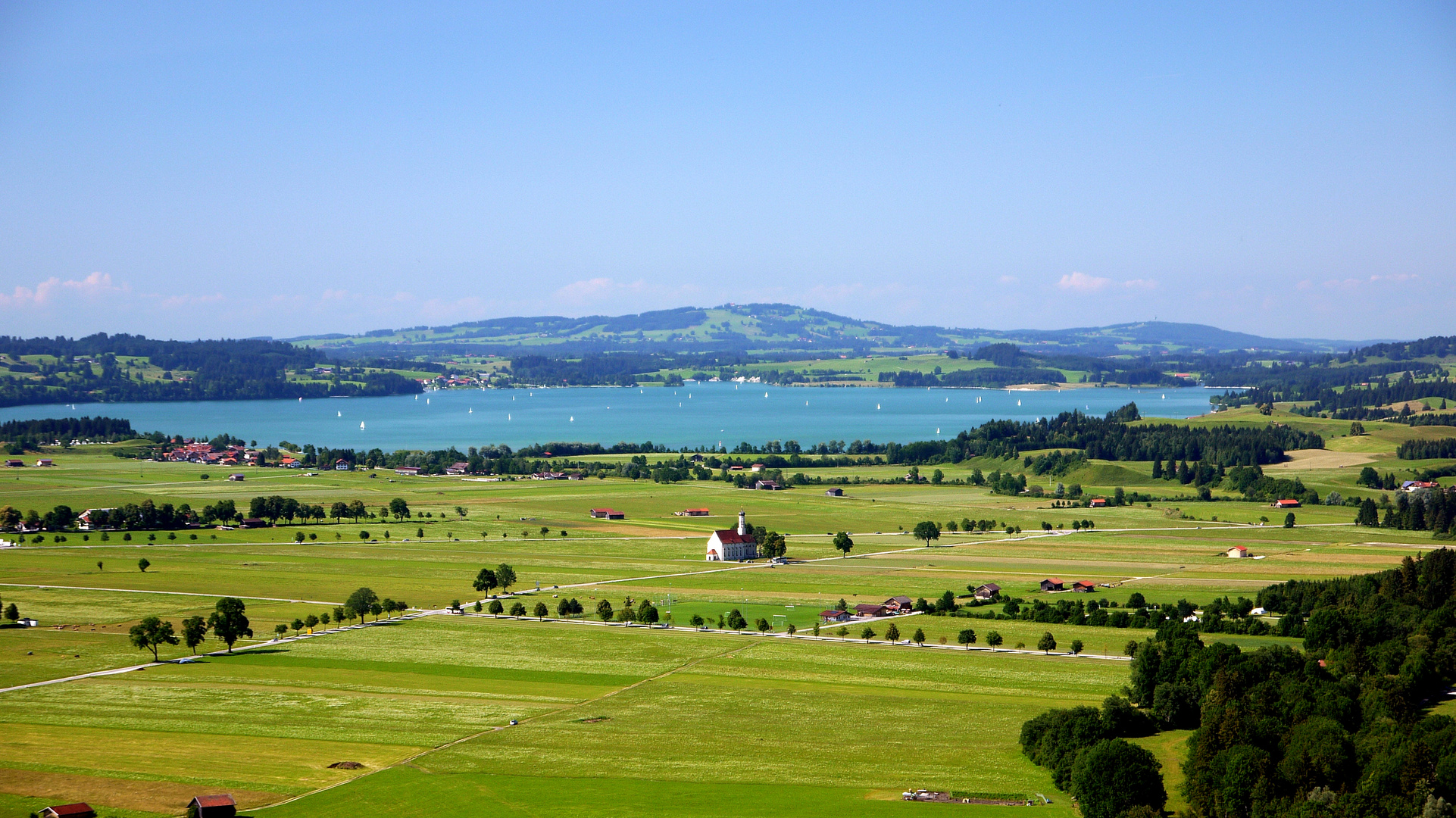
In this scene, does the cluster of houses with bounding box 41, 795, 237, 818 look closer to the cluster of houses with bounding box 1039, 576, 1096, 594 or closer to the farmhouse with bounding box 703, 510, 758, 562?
the cluster of houses with bounding box 1039, 576, 1096, 594

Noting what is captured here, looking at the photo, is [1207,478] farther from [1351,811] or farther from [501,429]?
[501,429]

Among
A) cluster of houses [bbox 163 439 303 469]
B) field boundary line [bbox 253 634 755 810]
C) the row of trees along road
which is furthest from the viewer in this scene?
cluster of houses [bbox 163 439 303 469]

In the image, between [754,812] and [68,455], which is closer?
[754,812]

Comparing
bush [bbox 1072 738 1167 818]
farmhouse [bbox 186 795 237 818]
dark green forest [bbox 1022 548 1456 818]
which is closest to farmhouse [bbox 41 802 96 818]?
farmhouse [bbox 186 795 237 818]

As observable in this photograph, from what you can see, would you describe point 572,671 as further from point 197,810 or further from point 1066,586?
point 1066,586

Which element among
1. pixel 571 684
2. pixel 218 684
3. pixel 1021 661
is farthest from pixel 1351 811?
pixel 218 684

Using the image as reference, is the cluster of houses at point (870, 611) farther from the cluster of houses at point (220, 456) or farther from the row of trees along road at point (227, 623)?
the cluster of houses at point (220, 456)

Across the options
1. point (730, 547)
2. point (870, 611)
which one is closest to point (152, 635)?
point (870, 611)
